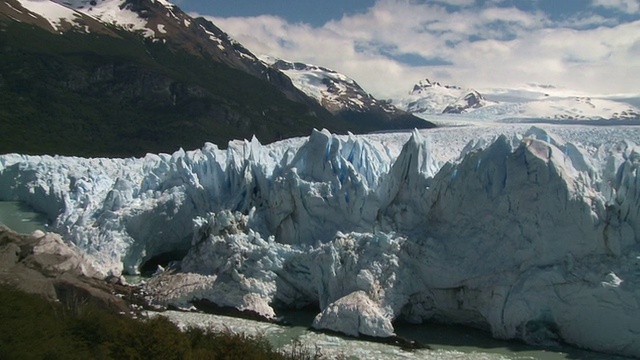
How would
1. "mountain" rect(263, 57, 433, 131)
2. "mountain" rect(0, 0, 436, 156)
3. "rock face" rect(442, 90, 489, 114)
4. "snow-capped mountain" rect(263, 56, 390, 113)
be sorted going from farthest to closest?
"rock face" rect(442, 90, 489, 114) → "snow-capped mountain" rect(263, 56, 390, 113) → "mountain" rect(263, 57, 433, 131) → "mountain" rect(0, 0, 436, 156)

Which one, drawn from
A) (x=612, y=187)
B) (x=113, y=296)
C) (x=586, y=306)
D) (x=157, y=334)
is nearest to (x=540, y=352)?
(x=586, y=306)

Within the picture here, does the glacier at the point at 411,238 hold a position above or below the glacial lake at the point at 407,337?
above

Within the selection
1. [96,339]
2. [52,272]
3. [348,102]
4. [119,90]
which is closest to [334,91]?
[348,102]

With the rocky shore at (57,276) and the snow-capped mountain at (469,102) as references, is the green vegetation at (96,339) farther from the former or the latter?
the snow-capped mountain at (469,102)

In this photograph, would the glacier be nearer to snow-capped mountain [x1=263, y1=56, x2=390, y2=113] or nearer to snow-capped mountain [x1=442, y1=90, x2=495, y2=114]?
snow-capped mountain [x1=263, y1=56, x2=390, y2=113]

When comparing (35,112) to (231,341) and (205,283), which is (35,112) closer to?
(205,283)

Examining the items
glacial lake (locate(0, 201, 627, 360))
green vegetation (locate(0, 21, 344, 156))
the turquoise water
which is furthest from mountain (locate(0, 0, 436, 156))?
glacial lake (locate(0, 201, 627, 360))

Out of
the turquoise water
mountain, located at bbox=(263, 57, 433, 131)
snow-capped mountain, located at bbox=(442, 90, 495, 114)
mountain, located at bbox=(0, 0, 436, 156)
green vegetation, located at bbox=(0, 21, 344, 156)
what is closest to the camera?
the turquoise water

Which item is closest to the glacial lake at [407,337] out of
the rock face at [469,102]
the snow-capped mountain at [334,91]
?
the snow-capped mountain at [334,91]
